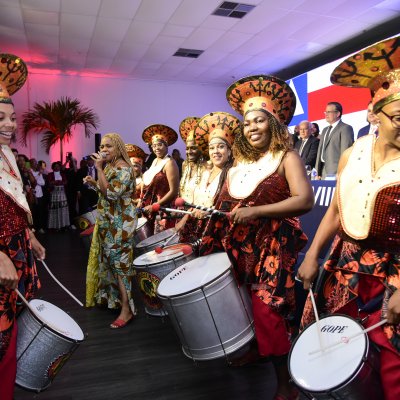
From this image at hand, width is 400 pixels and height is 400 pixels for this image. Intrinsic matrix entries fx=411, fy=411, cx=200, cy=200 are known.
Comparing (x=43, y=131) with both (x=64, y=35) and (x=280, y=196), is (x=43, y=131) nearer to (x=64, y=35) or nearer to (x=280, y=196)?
(x=64, y=35)

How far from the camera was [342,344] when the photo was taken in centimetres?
Result: 141

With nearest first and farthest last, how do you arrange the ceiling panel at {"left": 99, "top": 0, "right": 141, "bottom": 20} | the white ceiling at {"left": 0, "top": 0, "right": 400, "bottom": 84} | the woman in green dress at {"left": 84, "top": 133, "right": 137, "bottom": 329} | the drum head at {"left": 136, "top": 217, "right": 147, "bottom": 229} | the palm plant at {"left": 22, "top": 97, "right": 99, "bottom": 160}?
the woman in green dress at {"left": 84, "top": 133, "right": 137, "bottom": 329}
the drum head at {"left": 136, "top": 217, "right": 147, "bottom": 229}
the ceiling panel at {"left": 99, "top": 0, "right": 141, "bottom": 20}
the white ceiling at {"left": 0, "top": 0, "right": 400, "bottom": 84}
the palm plant at {"left": 22, "top": 97, "right": 99, "bottom": 160}

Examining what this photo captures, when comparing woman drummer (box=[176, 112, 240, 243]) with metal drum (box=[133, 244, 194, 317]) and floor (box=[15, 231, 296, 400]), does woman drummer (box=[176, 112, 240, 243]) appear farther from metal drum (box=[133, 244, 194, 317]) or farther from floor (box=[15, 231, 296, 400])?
floor (box=[15, 231, 296, 400])

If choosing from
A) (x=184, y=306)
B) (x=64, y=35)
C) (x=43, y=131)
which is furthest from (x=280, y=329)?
(x=43, y=131)

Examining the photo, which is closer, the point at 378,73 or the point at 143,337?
the point at 378,73

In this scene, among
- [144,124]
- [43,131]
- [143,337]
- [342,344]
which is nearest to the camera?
[342,344]

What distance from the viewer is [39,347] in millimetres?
1854

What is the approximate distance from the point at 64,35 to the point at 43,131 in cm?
366

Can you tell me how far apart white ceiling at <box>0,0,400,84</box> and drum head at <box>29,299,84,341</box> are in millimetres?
5853

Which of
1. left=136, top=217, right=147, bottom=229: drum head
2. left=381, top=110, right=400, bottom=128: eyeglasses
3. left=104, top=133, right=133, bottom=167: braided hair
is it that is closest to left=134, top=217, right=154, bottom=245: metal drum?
left=136, top=217, right=147, bottom=229: drum head

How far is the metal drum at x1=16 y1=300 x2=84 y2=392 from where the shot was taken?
1843mm

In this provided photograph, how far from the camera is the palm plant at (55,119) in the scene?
10.5 metres

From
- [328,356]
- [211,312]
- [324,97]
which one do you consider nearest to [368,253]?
[328,356]

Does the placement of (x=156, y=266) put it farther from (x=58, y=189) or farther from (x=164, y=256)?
(x=58, y=189)
